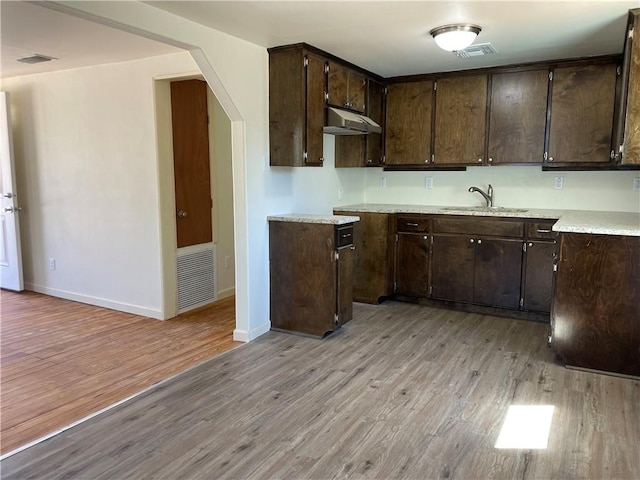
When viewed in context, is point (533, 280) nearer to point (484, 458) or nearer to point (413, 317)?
point (413, 317)

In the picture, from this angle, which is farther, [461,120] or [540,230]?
[461,120]

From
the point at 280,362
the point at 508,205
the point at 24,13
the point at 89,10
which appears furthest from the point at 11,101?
the point at 508,205

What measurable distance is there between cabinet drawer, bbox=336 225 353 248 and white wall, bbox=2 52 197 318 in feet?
5.49

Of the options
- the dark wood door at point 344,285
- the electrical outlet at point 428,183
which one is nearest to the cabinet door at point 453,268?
the electrical outlet at point 428,183

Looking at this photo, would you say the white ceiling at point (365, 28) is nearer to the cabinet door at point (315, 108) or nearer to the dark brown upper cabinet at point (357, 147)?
the cabinet door at point (315, 108)

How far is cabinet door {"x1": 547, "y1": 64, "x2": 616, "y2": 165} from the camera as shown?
13.0ft

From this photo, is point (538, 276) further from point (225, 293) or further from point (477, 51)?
point (225, 293)

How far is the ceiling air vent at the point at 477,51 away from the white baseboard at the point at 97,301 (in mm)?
3405

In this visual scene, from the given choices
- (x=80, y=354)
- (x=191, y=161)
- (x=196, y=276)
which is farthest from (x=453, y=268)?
(x=80, y=354)

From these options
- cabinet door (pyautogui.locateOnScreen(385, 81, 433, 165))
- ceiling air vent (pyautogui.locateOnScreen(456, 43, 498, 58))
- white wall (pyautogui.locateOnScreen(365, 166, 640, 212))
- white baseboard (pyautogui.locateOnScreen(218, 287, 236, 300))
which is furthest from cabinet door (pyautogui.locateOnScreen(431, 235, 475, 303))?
white baseboard (pyautogui.locateOnScreen(218, 287, 236, 300))

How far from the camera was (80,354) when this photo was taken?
3.50m

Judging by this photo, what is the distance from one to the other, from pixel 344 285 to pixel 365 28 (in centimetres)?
189

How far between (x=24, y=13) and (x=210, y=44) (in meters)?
1.10

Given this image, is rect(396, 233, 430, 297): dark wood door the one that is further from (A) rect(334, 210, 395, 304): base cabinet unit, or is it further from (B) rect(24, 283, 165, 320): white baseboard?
(B) rect(24, 283, 165, 320): white baseboard
